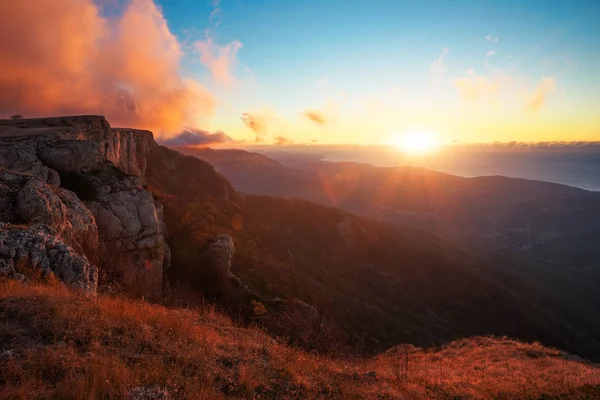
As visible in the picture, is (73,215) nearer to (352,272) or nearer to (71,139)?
(71,139)

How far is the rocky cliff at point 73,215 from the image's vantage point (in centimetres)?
1023

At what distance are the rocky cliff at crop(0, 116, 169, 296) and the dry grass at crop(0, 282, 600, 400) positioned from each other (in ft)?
8.81

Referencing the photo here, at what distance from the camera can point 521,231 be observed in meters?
199

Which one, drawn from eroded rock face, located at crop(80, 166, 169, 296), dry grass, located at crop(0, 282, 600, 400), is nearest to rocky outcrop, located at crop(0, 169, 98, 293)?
dry grass, located at crop(0, 282, 600, 400)

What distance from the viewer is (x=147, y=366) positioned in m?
5.63

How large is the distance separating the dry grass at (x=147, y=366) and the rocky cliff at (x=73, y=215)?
2.68m

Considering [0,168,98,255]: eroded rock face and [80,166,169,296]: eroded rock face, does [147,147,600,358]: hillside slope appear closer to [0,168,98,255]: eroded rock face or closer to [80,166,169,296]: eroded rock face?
[80,166,169,296]: eroded rock face

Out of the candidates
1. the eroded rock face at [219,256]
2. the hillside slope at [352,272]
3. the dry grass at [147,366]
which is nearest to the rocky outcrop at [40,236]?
the dry grass at [147,366]

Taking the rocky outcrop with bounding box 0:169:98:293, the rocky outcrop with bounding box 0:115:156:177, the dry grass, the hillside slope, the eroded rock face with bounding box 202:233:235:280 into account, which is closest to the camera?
the dry grass

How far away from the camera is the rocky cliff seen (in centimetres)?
1023

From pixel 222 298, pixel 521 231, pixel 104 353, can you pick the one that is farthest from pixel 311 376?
pixel 521 231

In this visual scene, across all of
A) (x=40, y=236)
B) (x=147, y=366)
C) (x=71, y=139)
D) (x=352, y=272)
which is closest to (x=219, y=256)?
(x=71, y=139)

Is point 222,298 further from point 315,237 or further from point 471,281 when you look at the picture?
point 471,281

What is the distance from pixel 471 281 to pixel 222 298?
7029cm
